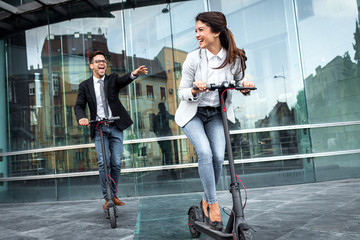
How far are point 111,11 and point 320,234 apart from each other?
6.05m

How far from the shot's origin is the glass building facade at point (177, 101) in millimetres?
6340

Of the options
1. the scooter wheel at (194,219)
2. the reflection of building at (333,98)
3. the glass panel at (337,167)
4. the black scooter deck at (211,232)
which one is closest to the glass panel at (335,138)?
the reflection of building at (333,98)

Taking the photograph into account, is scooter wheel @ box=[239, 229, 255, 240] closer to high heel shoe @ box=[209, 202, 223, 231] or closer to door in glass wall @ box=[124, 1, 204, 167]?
high heel shoe @ box=[209, 202, 223, 231]

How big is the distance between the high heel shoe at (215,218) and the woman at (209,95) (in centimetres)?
1

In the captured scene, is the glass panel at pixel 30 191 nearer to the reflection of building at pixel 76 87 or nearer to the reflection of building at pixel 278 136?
the reflection of building at pixel 76 87

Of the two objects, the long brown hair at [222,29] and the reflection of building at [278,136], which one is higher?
the long brown hair at [222,29]

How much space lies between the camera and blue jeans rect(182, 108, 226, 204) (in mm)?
2697

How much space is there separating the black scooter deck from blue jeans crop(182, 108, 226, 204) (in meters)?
0.20

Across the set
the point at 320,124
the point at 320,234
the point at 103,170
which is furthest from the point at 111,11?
the point at 320,234

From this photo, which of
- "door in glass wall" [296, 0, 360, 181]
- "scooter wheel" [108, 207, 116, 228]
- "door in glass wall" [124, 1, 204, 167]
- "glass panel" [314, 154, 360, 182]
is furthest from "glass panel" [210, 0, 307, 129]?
"scooter wheel" [108, 207, 116, 228]

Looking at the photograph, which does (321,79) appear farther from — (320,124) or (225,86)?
(225,86)

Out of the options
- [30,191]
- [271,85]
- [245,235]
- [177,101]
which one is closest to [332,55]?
[271,85]

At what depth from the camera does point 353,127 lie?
642cm

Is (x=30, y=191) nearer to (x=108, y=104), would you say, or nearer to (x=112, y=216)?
(x=108, y=104)
